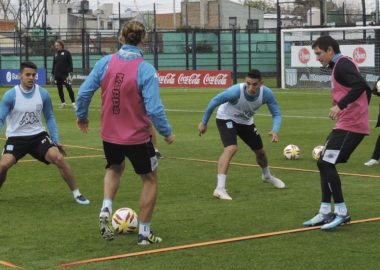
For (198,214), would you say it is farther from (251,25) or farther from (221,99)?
(251,25)

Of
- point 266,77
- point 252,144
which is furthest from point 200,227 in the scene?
point 266,77

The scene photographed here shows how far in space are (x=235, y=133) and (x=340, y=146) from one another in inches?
113

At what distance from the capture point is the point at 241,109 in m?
11.2

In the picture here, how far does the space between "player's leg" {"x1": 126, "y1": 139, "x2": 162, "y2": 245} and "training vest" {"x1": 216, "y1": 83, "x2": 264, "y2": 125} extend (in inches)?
130

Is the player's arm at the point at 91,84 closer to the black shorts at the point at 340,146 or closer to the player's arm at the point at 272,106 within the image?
the black shorts at the point at 340,146

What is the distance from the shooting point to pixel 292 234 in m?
8.34

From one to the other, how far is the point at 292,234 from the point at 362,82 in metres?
1.65

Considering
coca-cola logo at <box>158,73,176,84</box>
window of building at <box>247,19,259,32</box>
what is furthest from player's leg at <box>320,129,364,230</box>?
window of building at <box>247,19,259,32</box>

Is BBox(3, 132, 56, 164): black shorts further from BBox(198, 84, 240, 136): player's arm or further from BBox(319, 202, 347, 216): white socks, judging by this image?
BBox(319, 202, 347, 216): white socks

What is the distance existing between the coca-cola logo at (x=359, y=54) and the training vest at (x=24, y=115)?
1087 inches

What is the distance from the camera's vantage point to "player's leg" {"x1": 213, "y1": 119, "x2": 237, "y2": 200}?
35.3 feet

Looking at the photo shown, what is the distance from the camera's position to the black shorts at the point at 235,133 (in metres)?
11.2

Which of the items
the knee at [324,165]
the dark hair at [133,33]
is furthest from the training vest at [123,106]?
the knee at [324,165]

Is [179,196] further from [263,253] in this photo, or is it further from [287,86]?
[287,86]
